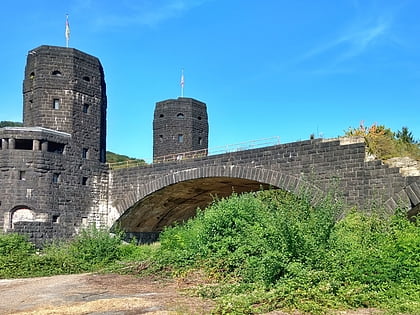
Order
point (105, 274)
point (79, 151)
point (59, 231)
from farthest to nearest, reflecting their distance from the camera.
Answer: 1. point (79, 151)
2. point (59, 231)
3. point (105, 274)

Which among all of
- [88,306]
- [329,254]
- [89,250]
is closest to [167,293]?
[88,306]

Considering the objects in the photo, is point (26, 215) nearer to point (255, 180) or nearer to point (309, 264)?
point (255, 180)

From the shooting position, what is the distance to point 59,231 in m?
25.2

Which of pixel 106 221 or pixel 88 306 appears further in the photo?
pixel 106 221

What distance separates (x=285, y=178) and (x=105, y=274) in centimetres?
936

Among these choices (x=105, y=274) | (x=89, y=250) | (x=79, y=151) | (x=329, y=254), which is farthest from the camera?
(x=79, y=151)

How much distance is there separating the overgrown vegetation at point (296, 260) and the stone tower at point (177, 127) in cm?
2746

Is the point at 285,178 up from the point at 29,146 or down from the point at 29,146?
down

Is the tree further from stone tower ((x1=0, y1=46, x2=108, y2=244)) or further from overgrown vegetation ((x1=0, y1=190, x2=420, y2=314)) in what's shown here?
stone tower ((x1=0, y1=46, x2=108, y2=244))

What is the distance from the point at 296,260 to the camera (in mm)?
9117

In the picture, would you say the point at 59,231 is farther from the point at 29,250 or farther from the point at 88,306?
the point at 88,306

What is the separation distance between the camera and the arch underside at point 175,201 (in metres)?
26.3

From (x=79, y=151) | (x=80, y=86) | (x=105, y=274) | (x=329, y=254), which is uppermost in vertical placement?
(x=80, y=86)

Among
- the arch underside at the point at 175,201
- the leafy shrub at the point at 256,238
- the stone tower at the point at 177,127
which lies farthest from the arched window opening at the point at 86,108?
the leafy shrub at the point at 256,238
